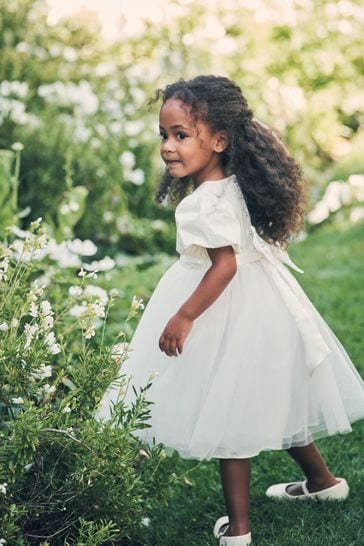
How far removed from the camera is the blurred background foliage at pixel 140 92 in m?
5.39

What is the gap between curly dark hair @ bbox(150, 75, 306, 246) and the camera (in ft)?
8.03

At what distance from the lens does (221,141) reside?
2.48 metres

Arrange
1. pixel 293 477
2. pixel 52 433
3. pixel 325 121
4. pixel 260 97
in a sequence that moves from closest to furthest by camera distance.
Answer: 1. pixel 52 433
2. pixel 293 477
3. pixel 260 97
4. pixel 325 121

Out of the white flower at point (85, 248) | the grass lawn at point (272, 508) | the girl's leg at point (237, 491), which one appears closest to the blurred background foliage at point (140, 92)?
the white flower at point (85, 248)

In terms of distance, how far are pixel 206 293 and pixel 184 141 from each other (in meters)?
0.43

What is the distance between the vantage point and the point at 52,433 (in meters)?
2.12

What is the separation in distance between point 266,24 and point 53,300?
630 centimetres

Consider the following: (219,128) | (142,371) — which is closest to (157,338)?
(142,371)

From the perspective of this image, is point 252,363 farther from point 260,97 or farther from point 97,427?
point 260,97

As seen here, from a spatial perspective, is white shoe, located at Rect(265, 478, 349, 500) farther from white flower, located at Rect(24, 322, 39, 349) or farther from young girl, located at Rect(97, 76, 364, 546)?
white flower, located at Rect(24, 322, 39, 349)

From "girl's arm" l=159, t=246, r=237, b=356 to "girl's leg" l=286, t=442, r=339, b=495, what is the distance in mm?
555

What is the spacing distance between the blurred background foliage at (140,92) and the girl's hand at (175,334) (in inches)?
64.2

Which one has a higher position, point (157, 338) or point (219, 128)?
point (219, 128)

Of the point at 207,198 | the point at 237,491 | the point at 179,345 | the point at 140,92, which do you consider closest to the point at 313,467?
the point at 237,491
